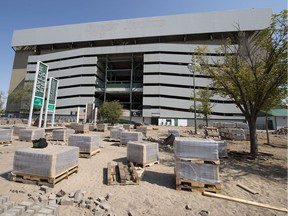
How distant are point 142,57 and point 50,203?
172 feet

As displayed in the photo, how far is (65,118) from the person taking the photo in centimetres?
5128

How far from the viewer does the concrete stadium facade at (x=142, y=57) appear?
46969mm

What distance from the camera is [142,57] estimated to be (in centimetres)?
5303

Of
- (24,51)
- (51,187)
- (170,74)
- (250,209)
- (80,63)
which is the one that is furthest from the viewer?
(24,51)

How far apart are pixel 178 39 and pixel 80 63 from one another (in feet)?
106

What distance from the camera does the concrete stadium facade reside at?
4697cm

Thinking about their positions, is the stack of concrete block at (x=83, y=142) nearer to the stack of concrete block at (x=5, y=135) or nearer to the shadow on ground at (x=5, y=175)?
the shadow on ground at (x=5, y=175)

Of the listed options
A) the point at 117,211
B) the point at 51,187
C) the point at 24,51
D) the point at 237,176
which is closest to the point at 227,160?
the point at 237,176

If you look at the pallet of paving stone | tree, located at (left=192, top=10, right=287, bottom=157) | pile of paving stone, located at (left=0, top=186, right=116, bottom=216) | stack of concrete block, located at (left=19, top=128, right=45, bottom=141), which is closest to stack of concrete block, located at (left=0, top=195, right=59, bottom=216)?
pile of paving stone, located at (left=0, top=186, right=116, bottom=216)

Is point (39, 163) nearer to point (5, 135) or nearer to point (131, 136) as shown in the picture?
point (131, 136)

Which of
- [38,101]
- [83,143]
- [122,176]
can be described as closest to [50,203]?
[122,176]

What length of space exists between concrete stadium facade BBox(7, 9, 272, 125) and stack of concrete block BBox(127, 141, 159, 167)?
3921 cm

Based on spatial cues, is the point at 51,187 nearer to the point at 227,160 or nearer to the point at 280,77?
the point at 227,160

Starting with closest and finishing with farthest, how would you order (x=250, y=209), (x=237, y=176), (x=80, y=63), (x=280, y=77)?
1. (x=250, y=209)
2. (x=237, y=176)
3. (x=280, y=77)
4. (x=80, y=63)
